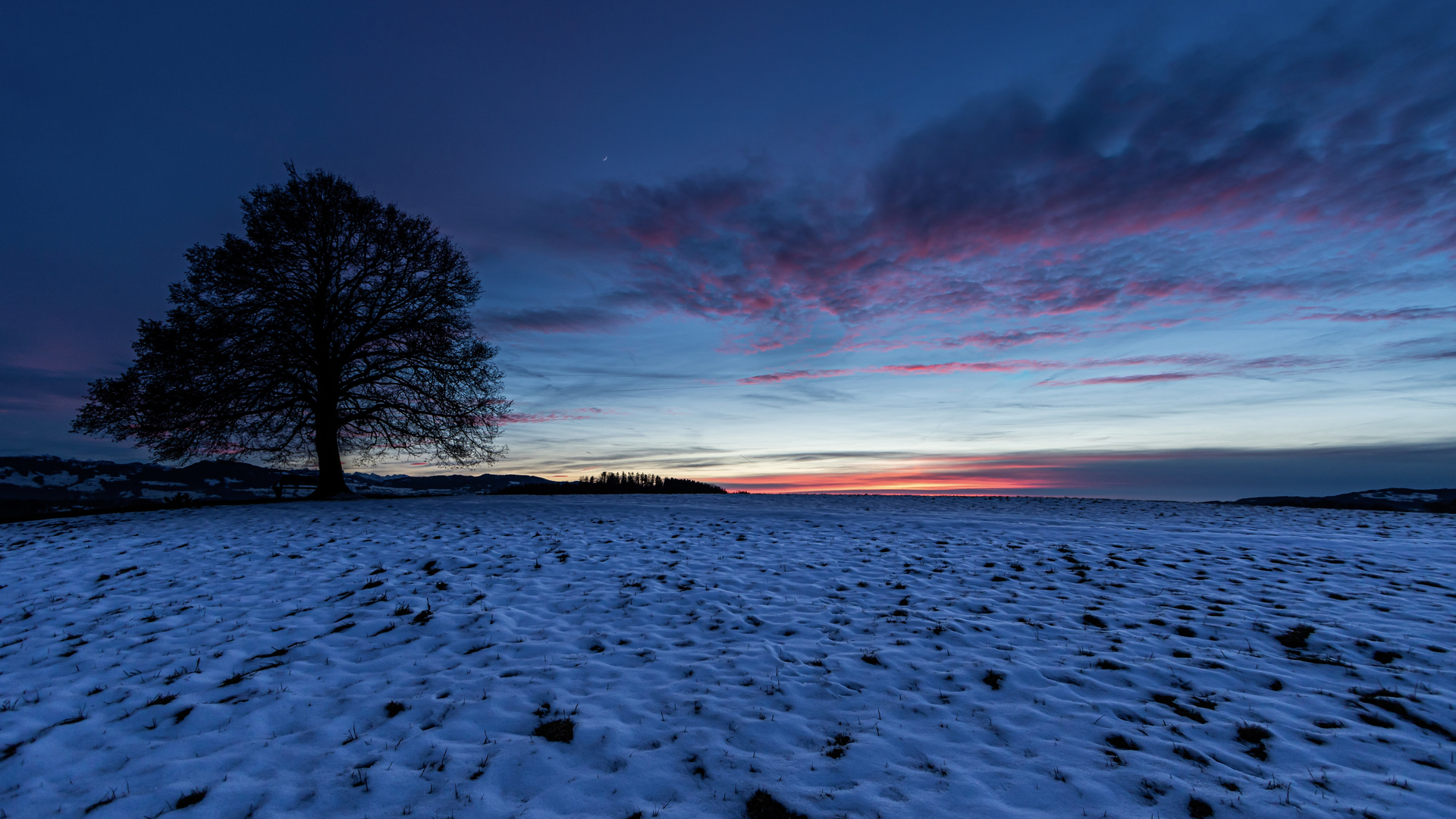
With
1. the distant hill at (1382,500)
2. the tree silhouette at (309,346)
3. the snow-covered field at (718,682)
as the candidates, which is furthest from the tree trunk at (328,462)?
the distant hill at (1382,500)

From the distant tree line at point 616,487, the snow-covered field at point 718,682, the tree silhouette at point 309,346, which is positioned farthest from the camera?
the distant tree line at point 616,487

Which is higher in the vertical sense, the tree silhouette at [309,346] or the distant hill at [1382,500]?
the tree silhouette at [309,346]

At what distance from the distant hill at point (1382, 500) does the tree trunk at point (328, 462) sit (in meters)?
35.3

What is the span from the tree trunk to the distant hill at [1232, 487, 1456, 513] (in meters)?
35.3

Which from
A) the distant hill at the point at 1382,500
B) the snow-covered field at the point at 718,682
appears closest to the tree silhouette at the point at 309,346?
the snow-covered field at the point at 718,682

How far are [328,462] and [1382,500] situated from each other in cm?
4166

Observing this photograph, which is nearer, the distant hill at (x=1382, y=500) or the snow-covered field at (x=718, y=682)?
the snow-covered field at (x=718, y=682)

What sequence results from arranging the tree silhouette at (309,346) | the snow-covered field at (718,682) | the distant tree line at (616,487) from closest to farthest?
the snow-covered field at (718,682) → the tree silhouette at (309,346) → the distant tree line at (616,487)

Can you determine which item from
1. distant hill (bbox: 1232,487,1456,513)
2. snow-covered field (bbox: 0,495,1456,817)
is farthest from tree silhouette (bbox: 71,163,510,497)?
distant hill (bbox: 1232,487,1456,513)

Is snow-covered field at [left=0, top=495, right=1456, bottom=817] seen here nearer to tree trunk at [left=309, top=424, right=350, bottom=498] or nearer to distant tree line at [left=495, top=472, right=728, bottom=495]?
tree trunk at [left=309, top=424, right=350, bottom=498]

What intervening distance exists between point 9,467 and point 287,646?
25088 millimetres

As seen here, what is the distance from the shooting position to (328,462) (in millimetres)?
19578

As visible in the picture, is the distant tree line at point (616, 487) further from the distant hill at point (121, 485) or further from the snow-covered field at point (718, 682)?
the snow-covered field at point (718, 682)

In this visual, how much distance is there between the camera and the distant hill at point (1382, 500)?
801 inches
